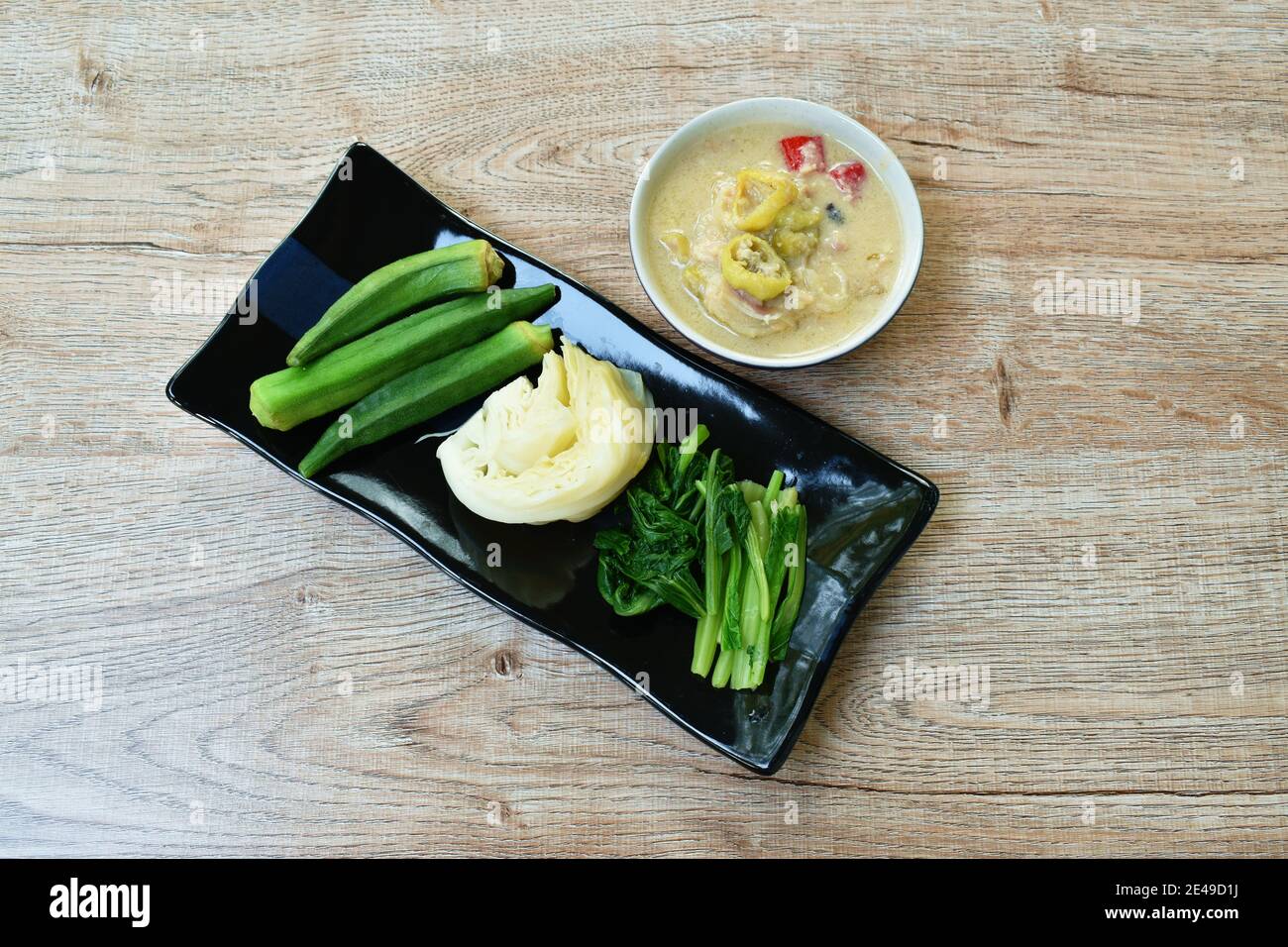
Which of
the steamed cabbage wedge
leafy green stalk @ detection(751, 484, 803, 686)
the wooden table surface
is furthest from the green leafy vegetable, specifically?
the wooden table surface

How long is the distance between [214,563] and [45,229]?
118 centimetres

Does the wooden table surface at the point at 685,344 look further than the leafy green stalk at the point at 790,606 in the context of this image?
Yes

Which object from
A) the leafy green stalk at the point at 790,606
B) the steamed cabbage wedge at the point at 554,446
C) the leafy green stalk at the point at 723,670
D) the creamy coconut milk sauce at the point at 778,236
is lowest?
the leafy green stalk at the point at 723,670

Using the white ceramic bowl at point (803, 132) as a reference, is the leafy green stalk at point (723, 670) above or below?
below

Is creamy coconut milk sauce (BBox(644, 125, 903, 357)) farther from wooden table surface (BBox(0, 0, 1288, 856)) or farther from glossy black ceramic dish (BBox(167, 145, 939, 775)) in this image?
wooden table surface (BBox(0, 0, 1288, 856))

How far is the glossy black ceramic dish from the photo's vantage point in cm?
273

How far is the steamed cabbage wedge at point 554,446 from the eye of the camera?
2.67 meters

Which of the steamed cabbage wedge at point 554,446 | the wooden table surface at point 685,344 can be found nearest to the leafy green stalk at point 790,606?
the wooden table surface at point 685,344

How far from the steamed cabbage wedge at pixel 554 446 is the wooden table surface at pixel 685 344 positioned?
389mm

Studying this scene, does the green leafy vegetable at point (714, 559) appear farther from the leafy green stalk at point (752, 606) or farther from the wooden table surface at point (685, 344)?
the wooden table surface at point (685, 344)

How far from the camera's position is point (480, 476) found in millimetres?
2730

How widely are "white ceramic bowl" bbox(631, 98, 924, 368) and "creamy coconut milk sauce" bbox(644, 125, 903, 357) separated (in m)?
0.02

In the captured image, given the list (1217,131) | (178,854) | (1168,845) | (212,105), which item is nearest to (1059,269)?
(1217,131)

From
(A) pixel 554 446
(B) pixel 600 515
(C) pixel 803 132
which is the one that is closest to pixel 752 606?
(B) pixel 600 515
